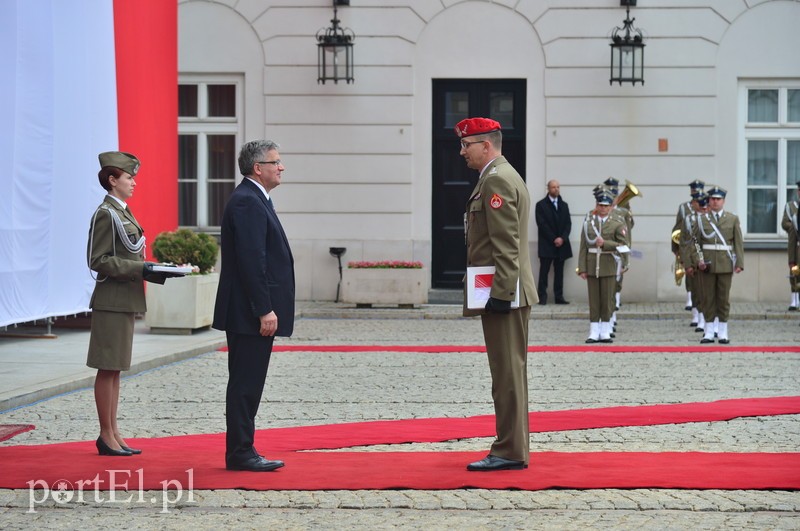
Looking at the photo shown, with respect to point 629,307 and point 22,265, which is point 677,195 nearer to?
point 629,307

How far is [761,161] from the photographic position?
22.8 m

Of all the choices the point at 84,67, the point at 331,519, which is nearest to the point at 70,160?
the point at 84,67

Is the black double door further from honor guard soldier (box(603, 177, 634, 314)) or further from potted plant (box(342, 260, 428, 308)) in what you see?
honor guard soldier (box(603, 177, 634, 314))

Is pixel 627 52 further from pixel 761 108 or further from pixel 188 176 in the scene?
pixel 188 176

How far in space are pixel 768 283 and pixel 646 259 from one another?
2.09m

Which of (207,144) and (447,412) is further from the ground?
(207,144)

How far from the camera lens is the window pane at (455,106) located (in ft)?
75.0

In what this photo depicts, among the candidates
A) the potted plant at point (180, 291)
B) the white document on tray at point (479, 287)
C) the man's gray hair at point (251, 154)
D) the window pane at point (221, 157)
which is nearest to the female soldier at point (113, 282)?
the man's gray hair at point (251, 154)

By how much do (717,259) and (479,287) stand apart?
9.65 metres

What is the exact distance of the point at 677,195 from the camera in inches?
883

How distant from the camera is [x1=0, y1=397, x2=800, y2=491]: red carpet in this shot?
7.20 meters

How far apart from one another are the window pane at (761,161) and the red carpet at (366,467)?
48.9ft

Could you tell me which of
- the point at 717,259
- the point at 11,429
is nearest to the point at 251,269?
the point at 11,429

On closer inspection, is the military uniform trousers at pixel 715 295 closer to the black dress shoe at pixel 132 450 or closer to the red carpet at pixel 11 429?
the red carpet at pixel 11 429
